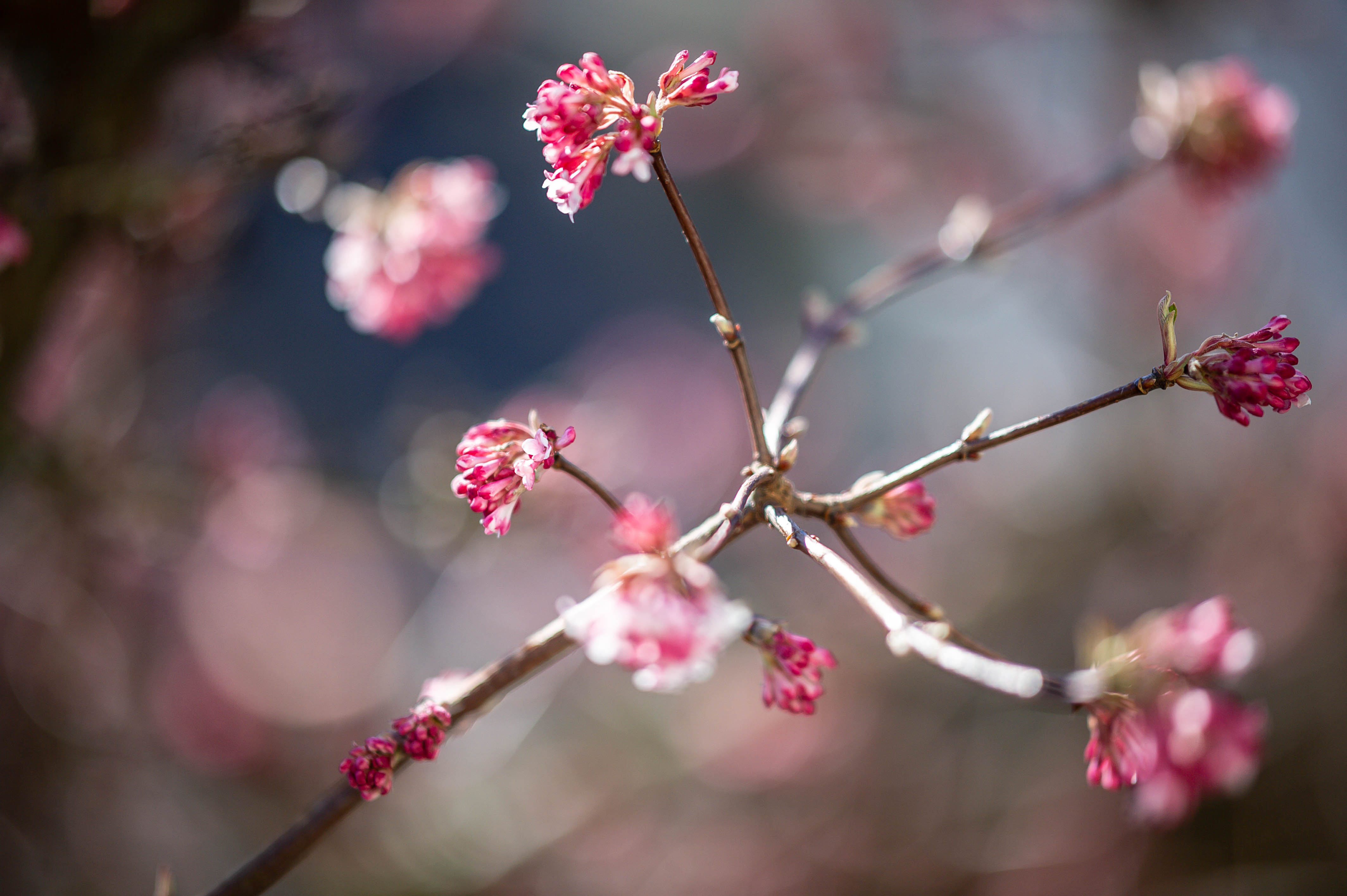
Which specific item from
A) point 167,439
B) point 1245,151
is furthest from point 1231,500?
point 167,439

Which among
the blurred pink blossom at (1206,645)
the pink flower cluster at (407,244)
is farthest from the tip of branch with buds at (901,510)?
the pink flower cluster at (407,244)

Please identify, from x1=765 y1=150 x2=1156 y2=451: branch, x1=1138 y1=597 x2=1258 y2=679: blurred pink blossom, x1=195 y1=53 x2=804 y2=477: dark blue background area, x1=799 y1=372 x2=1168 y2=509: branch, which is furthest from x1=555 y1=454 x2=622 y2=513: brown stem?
x1=195 y1=53 x2=804 y2=477: dark blue background area

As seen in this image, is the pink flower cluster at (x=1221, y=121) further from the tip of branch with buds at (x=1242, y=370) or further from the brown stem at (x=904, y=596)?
the brown stem at (x=904, y=596)

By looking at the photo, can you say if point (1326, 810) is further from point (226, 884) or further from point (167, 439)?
point (167, 439)

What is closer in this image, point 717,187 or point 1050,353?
point 1050,353

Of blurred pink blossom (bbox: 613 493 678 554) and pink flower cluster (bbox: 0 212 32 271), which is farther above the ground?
pink flower cluster (bbox: 0 212 32 271)

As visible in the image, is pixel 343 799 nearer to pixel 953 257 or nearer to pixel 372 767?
pixel 372 767

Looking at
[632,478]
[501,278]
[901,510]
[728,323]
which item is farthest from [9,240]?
[501,278]

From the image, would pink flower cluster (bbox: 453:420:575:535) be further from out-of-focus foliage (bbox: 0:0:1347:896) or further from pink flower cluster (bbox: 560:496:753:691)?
out-of-focus foliage (bbox: 0:0:1347:896)
